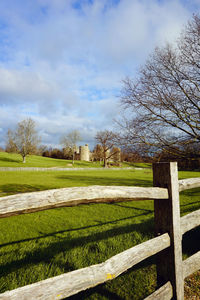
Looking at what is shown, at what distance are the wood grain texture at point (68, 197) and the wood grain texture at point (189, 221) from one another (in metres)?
0.64

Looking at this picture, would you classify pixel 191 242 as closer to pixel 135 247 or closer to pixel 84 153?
pixel 135 247

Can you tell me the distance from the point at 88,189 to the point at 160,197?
0.96 metres

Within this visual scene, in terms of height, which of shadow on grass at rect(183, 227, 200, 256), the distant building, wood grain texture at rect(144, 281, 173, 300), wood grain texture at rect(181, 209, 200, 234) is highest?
the distant building

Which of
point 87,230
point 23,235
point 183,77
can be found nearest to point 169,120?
point 183,77

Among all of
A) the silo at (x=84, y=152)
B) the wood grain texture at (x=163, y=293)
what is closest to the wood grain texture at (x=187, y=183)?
the wood grain texture at (x=163, y=293)

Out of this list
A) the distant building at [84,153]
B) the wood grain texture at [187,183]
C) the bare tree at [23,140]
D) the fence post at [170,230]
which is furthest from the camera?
the distant building at [84,153]

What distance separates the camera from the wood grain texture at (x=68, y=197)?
4.51 ft

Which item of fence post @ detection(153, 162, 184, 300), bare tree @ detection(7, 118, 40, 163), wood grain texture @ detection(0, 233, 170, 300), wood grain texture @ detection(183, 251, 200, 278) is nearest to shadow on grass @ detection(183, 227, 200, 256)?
wood grain texture @ detection(183, 251, 200, 278)

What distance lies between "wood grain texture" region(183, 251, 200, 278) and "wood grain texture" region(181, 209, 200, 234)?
16.7 inches

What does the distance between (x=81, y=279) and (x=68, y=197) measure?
0.77 meters

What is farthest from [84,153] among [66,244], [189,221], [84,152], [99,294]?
[189,221]

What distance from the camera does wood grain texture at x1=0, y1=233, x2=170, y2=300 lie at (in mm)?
1367

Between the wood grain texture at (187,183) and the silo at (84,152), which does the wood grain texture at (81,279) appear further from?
the silo at (84,152)

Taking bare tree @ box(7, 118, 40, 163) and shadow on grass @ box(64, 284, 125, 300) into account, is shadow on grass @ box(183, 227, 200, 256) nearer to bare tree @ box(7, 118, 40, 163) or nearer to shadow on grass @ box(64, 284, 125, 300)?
shadow on grass @ box(64, 284, 125, 300)
